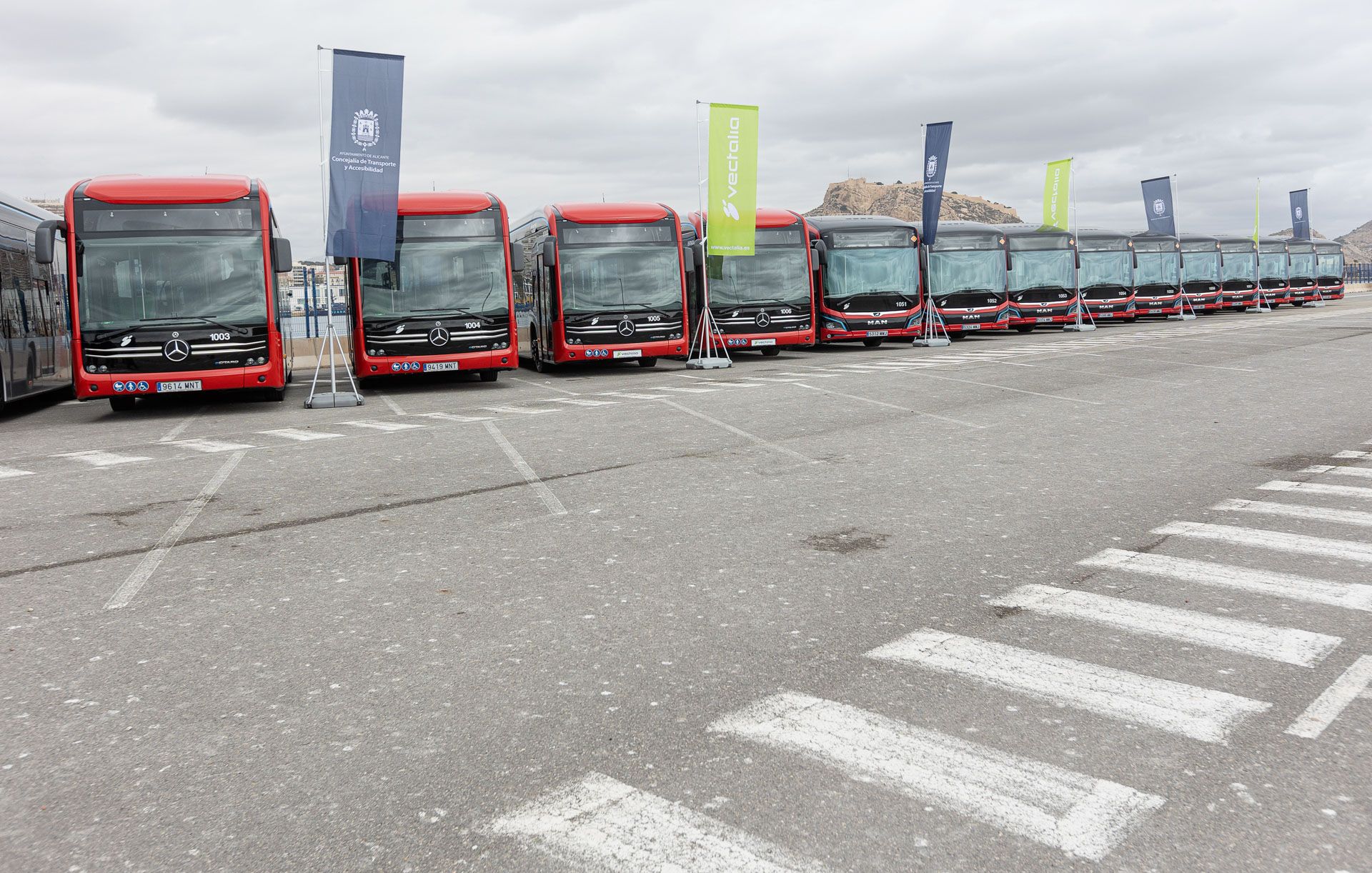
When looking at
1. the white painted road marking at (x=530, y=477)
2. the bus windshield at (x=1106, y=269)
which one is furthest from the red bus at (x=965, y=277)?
the white painted road marking at (x=530, y=477)

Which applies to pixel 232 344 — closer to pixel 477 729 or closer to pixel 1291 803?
pixel 477 729

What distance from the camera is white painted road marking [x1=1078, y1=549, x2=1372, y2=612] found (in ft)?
16.6

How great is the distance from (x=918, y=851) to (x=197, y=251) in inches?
567

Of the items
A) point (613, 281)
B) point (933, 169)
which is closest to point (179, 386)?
point (613, 281)

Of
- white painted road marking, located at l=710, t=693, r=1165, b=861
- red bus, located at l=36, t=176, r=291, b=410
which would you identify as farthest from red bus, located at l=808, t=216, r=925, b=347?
white painted road marking, located at l=710, t=693, r=1165, b=861

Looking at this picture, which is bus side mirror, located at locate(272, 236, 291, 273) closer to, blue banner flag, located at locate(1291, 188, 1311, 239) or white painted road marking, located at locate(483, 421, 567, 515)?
white painted road marking, located at locate(483, 421, 567, 515)

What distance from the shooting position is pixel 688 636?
462cm

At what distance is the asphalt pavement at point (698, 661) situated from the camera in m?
2.98

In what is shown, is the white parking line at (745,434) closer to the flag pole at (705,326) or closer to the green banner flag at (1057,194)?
the flag pole at (705,326)

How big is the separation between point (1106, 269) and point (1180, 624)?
36279 mm

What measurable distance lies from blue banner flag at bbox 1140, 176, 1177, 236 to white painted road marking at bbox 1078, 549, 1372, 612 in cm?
4129

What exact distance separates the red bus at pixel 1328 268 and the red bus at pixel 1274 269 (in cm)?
462

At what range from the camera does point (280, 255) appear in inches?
611

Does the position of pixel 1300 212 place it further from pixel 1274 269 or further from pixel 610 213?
pixel 610 213
